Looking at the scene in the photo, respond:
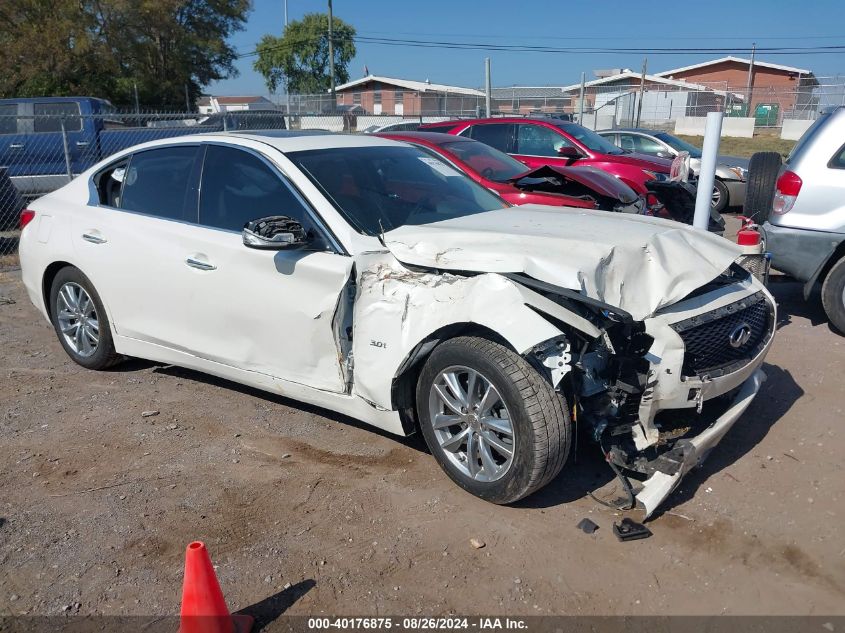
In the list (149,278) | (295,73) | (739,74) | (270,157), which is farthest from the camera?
(295,73)

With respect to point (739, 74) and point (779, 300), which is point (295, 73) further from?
point (779, 300)

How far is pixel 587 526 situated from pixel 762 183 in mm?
4533

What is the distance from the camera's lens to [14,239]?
1050cm

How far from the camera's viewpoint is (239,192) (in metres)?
4.45

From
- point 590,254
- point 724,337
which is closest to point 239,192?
point 590,254

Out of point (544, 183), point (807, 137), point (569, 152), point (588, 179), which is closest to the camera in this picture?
point (807, 137)

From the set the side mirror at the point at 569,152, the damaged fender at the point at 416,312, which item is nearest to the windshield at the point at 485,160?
the side mirror at the point at 569,152

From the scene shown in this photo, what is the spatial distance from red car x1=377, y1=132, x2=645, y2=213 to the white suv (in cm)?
146

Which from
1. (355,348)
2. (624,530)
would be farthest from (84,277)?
(624,530)

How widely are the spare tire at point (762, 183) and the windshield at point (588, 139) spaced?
15.5ft

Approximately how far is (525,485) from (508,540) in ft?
0.84

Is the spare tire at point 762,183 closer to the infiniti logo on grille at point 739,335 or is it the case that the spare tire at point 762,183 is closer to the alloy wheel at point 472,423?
the infiniti logo on grille at point 739,335

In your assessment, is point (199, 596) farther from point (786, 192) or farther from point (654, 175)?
point (654, 175)

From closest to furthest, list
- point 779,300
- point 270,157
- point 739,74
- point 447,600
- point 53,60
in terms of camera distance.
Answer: point 447,600
point 270,157
point 779,300
point 53,60
point 739,74
